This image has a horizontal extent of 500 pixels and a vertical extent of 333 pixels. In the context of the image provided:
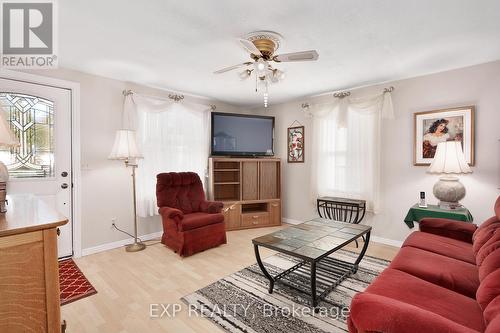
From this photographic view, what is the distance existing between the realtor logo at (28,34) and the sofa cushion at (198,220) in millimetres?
2265

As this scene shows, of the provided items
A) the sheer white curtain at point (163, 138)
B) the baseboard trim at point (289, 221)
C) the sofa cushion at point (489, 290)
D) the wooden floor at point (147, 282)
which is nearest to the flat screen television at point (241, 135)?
the sheer white curtain at point (163, 138)

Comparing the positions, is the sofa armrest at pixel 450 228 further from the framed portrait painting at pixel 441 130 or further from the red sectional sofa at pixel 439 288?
the framed portrait painting at pixel 441 130

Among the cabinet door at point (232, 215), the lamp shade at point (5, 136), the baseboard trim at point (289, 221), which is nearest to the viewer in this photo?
the lamp shade at point (5, 136)

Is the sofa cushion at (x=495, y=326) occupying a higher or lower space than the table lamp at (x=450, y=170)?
lower

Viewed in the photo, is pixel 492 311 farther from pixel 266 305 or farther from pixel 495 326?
pixel 266 305

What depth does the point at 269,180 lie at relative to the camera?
14.8ft

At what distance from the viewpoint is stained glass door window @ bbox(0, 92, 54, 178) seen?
2.65 metres

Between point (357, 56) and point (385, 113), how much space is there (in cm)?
116

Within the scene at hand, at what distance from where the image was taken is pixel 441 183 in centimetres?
272

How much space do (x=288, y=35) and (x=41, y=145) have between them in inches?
117

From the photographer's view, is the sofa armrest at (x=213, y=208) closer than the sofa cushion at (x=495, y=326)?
No

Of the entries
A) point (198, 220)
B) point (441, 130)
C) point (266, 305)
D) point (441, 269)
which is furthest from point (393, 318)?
point (441, 130)

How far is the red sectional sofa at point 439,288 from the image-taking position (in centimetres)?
97

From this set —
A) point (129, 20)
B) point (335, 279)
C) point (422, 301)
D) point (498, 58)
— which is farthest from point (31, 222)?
point (498, 58)
